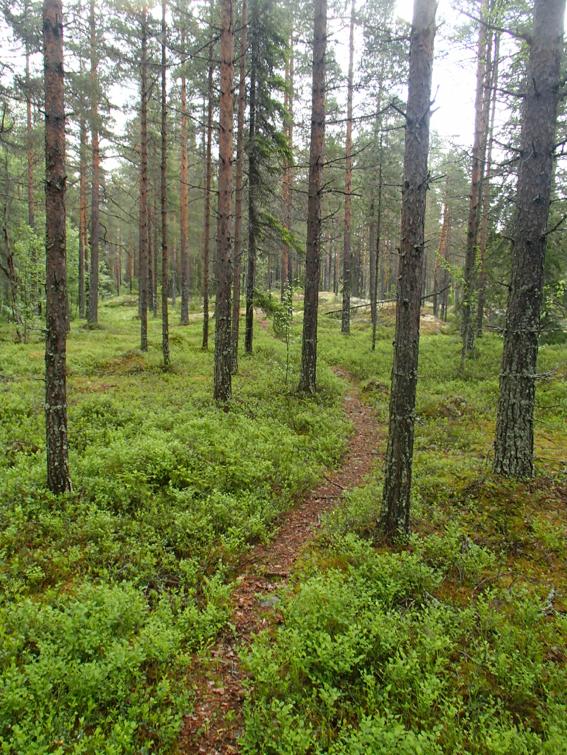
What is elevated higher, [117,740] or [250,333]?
[250,333]

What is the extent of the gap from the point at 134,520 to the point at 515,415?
21.1 feet

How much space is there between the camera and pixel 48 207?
20.1 ft

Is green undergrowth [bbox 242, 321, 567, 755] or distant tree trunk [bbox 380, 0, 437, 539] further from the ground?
distant tree trunk [bbox 380, 0, 437, 539]

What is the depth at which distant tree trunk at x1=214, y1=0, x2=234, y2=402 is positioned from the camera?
11180mm

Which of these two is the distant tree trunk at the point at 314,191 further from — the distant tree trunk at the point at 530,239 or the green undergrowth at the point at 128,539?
the distant tree trunk at the point at 530,239

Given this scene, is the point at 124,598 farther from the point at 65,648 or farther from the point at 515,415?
the point at 515,415

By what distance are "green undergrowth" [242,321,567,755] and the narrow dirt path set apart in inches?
8.5

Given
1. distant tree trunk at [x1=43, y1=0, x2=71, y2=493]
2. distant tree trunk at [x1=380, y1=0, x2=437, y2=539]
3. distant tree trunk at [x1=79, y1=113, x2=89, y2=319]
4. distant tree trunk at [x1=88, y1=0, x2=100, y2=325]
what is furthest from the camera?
distant tree trunk at [x1=79, y1=113, x2=89, y2=319]

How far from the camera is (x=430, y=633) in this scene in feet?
13.8

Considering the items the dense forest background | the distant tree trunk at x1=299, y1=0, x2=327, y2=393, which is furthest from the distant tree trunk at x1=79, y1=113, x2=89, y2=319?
the distant tree trunk at x1=299, y1=0, x2=327, y2=393

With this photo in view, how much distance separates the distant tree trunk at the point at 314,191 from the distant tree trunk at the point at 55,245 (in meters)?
7.17

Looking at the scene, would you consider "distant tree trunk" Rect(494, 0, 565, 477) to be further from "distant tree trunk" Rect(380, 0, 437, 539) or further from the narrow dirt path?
the narrow dirt path

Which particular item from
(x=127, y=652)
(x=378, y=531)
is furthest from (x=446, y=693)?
(x=127, y=652)

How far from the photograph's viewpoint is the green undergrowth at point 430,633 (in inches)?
131
